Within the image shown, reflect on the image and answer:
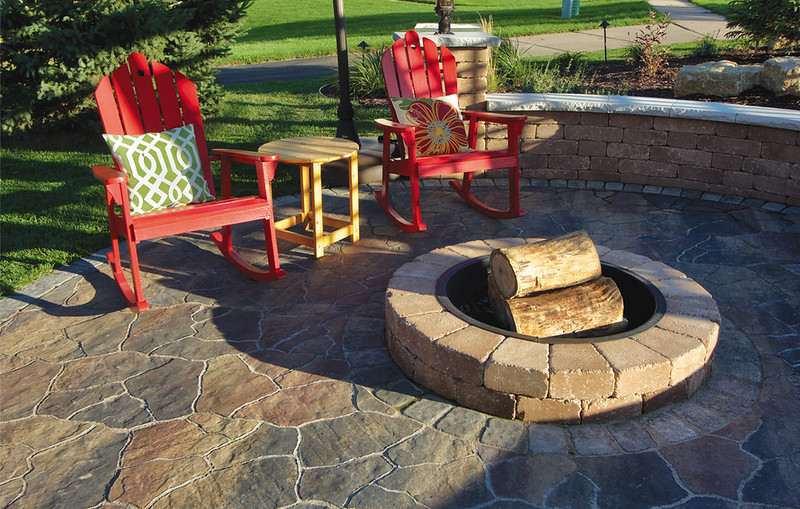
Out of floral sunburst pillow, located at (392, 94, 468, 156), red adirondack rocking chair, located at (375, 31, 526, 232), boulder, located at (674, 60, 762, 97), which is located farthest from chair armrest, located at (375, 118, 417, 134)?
boulder, located at (674, 60, 762, 97)

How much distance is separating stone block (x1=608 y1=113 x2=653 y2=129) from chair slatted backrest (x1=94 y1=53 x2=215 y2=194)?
2946 millimetres

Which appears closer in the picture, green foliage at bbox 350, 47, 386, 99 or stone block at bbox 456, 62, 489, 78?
stone block at bbox 456, 62, 489, 78

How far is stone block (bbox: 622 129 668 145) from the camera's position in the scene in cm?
532

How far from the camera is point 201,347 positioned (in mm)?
3312

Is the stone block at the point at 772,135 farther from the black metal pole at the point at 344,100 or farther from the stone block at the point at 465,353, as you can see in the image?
the stone block at the point at 465,353

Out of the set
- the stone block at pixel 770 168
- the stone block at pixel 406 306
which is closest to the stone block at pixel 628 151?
the stone block at pixel 770 168

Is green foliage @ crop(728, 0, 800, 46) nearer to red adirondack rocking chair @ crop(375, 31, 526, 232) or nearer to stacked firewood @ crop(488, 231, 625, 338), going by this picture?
red adirondack rocking chair @ crop(375, 31, 526, 232)

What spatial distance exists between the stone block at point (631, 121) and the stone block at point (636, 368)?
2.98 m

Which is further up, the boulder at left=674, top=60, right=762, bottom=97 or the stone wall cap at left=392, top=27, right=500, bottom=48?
the stone wall cap at left=392, top=27, right=500, bottom=48

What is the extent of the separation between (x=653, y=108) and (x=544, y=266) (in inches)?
105

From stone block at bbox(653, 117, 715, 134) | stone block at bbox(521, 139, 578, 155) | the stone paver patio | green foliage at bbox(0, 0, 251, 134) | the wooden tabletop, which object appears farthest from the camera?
green foliage at bbox(0, 0, 251, 134)

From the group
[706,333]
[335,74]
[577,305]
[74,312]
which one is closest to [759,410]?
[706,333]

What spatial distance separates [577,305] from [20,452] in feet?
7.20

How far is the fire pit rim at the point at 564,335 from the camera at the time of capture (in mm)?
2840
